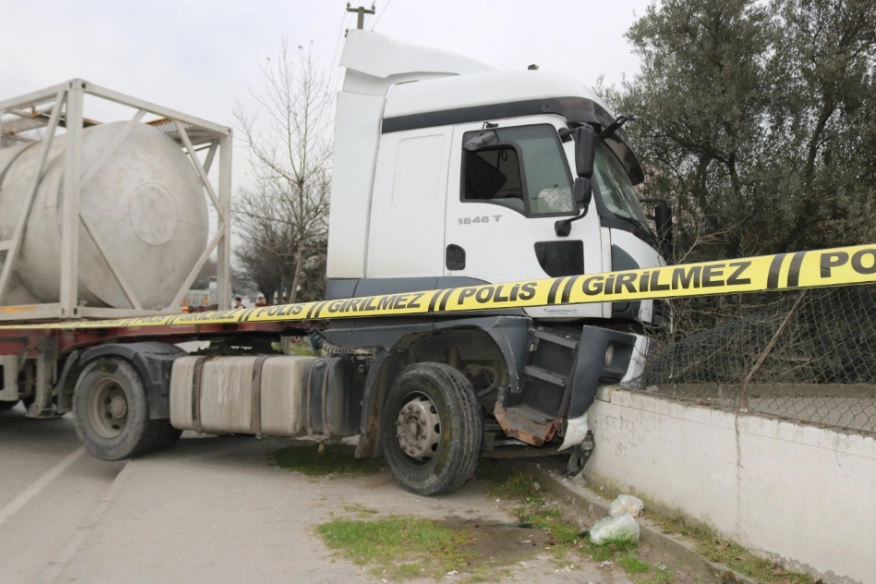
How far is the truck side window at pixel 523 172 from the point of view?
18.2 ft

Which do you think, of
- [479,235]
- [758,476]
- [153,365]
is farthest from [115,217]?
[758,476]

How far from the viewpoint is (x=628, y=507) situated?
477 centimetres

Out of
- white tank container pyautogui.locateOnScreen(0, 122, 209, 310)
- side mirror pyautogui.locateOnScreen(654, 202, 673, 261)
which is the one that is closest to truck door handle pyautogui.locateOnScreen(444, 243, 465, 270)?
side mirror pyautogui.locateOnScreen(654, 202, 673, 261)

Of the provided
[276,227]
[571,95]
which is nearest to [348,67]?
[571,95]

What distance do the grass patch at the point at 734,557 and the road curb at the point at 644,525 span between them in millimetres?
53

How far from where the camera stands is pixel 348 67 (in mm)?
6422

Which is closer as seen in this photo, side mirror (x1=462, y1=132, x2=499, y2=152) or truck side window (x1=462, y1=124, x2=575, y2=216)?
truck side window (x1=462, y1=124, x2=575, y2=216)

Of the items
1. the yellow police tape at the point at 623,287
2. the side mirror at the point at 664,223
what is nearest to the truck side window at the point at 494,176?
the yellow police tape at the point at 623,287

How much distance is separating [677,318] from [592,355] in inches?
57.4

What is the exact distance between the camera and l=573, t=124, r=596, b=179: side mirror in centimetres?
522

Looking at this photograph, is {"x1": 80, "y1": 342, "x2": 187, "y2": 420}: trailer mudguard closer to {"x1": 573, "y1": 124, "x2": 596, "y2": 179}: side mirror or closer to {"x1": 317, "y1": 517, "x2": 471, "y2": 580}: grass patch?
{"x1": 317, "y1": 517, "x2": 471, "y2": 580}: grass patch

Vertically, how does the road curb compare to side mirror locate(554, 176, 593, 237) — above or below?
below

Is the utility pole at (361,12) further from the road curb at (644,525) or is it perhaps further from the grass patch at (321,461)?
the road curb at (644,525)

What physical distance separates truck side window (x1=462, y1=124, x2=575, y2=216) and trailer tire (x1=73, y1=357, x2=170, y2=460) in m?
4.00
